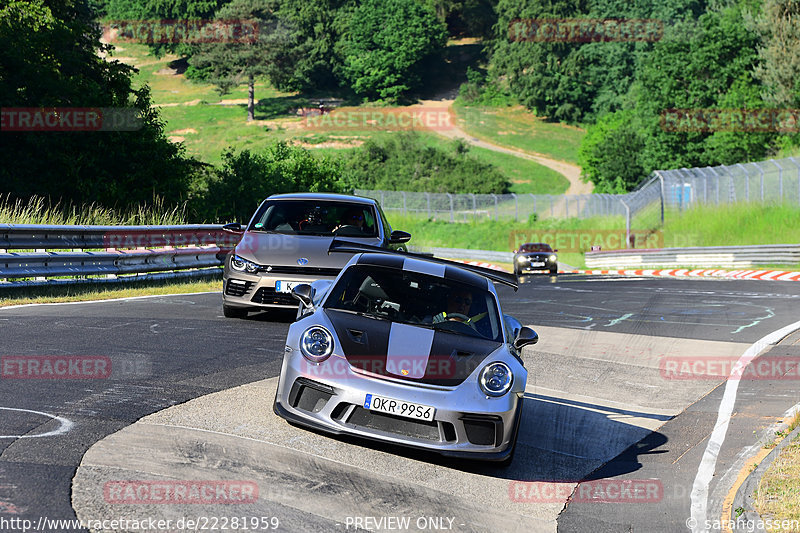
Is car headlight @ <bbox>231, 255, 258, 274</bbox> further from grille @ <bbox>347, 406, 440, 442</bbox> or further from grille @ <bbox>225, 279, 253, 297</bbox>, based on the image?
grille @ <bbox>347, 406, 440, 442</bbox>

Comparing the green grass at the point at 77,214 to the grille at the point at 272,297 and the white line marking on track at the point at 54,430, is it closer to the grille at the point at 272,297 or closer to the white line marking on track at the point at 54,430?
the grille at the point at 272,297

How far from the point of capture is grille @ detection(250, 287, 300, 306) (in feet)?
38.1

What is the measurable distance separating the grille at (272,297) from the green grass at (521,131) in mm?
95455

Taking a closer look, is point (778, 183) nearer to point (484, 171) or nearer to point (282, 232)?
point (282, 232)

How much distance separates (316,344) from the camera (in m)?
6.65

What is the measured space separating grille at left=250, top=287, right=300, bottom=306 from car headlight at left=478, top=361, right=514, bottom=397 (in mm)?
5371

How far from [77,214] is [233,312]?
39.3ft

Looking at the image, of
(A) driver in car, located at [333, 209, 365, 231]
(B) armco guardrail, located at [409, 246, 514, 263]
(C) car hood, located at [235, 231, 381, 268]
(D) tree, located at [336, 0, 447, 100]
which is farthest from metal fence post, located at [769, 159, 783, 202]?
(D) tree, located at [336, 0, 447, 100]

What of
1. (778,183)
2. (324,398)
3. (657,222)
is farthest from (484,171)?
(324,398)

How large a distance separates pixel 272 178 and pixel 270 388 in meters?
23.7

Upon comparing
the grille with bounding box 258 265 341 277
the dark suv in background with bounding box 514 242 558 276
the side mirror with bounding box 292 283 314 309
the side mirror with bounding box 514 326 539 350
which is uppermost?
the side mirror with bounding box 292 283 314 309

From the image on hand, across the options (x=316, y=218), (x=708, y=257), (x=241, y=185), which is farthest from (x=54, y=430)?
(x=708, y=257)

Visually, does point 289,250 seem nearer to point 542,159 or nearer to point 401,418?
point 401,418

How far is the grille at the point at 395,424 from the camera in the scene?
619 centimetres
